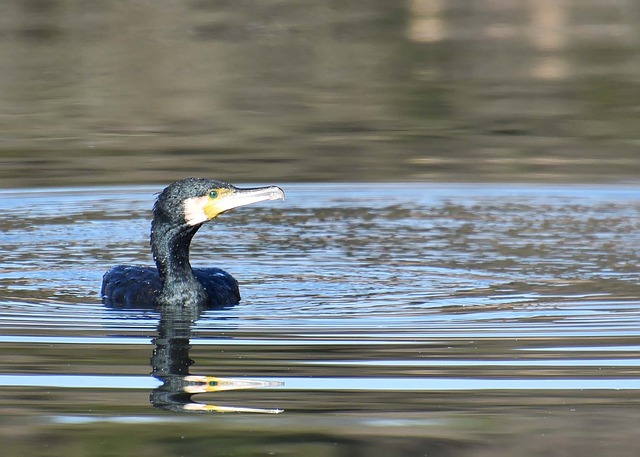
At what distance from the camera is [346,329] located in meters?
9.89

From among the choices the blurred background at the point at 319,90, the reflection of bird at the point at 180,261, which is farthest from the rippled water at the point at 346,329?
the blurred background at the point at 319,90

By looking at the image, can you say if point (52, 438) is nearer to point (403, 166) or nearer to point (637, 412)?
point (637, 412)

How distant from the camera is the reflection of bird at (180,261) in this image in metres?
10.9

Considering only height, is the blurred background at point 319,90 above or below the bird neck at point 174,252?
above

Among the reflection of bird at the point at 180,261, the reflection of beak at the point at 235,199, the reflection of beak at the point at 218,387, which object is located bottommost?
the reflection of beak at the point at 218,387

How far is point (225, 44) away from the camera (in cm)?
3009

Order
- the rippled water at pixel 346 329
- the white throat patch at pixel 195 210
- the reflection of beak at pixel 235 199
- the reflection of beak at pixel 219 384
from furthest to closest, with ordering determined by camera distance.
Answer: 1. the white throat patch at pixel 195 210
2. the reflection of beak at pixel 235 199
3. the reflection of beak at pixel 219 384
4. the rippled water at pixel 346 329

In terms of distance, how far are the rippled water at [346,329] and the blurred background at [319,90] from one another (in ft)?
4.93

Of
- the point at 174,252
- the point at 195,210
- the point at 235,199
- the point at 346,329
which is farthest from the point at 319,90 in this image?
the point at 346,329

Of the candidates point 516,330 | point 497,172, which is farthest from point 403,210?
point 516,330

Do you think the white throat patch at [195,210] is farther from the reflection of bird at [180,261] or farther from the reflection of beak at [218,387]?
the reflection of beak at [218,387]

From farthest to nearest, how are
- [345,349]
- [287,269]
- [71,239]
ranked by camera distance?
1. [71,239]
2. [287,269]
3. [345,349]

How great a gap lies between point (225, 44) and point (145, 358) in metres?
21.3

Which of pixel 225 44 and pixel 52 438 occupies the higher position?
pixel 225 44
